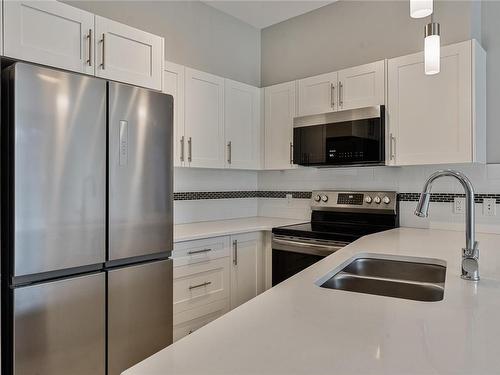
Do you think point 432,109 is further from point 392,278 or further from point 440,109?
A: point 392,278

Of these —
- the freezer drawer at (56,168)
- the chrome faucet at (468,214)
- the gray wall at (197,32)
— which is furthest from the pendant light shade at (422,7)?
the gray wall at (197,32)

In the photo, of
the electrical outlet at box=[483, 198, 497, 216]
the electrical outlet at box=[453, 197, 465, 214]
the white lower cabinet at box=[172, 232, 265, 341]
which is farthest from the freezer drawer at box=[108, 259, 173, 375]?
the electrical outlet at box=[483, 198, 497, 216]

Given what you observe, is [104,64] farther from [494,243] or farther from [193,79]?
[494,243]

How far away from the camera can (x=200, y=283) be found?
2432 millimetres

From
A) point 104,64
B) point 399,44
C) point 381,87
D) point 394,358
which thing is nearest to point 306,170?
point 381,87

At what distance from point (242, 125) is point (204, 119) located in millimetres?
429

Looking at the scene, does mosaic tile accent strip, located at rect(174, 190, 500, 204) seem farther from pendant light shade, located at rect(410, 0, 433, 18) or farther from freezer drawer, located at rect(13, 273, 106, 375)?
pendant light shade, located at rect(410, 0, 433, 18)

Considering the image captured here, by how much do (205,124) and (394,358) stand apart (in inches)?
95.3

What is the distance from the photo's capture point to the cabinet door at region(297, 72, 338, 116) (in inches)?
111

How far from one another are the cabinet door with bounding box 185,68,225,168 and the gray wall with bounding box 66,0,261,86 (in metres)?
0.31

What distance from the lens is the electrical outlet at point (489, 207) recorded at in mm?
2371

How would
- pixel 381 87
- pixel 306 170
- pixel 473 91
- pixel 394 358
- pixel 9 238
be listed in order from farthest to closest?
pixel 306 170
pixel 381 87
pixel 473 91
pixel 9 238
pixel 394 358

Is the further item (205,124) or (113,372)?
(205,124)

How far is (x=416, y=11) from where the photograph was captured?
1.30 meters
